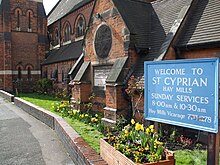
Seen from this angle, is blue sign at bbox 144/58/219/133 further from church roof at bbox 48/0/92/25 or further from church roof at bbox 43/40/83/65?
church roof at bbox 48/0/92/25

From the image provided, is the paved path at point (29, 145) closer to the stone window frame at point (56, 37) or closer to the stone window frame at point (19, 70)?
the stone window frame at point (19, 70)

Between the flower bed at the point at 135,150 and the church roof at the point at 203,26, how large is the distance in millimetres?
4225

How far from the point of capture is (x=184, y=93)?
3.74m

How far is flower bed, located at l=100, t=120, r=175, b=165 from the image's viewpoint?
392 centimetres

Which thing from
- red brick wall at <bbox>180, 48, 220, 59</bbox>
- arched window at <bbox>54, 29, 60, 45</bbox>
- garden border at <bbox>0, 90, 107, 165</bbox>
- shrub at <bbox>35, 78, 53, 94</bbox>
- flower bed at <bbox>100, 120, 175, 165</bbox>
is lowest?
garden border at <bbox>0, 90, 107, 165</bbox>

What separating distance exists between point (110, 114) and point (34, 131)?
10.7 ft

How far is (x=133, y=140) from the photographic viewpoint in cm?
484

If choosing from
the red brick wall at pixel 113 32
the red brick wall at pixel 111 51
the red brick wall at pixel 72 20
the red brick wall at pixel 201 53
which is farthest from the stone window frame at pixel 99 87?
the red brick wall at pixel 72 20

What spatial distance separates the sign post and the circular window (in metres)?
5.97

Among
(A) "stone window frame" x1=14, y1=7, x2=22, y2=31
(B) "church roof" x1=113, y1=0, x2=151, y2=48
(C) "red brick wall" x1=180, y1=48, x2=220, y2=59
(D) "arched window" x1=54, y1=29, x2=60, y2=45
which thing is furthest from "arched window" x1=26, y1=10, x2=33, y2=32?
(C) "red brick wall" x1=180, y1=48, x2=220, y2=59

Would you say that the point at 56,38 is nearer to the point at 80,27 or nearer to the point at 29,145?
the point at 80,27

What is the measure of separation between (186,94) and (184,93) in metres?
0.04

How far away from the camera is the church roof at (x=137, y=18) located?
9367mm

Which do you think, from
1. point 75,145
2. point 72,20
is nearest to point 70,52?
point 72,20
